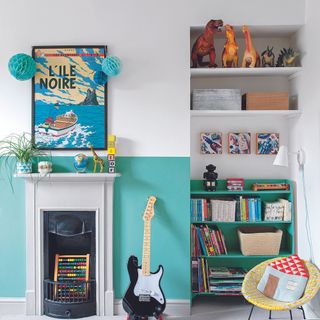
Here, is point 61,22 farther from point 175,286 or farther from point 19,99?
point 175,286

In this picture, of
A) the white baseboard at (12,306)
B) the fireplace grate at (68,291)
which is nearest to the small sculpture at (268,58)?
the fireplace grate at (68,291)

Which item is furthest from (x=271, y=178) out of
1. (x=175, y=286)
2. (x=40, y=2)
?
(x=40, y=2)

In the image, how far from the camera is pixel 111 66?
10.2ft

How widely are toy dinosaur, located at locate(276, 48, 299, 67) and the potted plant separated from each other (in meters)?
2.05

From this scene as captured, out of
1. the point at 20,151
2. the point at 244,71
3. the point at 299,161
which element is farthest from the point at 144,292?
the point at 244,71

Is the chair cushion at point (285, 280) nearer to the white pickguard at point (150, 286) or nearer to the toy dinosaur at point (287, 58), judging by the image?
the white pickguard at point (150, 286)

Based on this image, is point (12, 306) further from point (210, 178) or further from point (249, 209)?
point (249, 209)

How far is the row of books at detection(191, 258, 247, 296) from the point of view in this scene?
3381mm

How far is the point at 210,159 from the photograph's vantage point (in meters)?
3.61

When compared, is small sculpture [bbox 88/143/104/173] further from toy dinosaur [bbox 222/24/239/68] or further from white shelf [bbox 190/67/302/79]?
toy dinosaur [bbox 222/24/239/68]

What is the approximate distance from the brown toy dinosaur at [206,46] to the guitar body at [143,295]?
1.67 meters

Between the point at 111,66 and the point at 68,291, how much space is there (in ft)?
5.92

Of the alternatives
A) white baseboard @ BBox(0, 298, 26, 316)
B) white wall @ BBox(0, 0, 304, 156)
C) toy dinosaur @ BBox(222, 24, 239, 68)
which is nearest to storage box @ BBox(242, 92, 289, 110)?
toy dinosaur @ BBox(222, 24, 239, 68)

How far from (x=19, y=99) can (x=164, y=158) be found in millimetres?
1249
